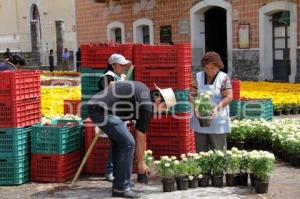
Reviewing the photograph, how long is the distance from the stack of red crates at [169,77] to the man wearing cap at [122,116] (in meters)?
1.46

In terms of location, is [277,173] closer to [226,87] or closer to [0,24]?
[226,87]

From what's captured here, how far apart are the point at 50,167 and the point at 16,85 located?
1.20 meters

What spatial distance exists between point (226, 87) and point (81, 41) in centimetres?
2897

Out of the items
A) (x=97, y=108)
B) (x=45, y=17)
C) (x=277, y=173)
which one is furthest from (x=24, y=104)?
(x=45, y=17)

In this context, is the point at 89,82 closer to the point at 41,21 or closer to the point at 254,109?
the point at 254,109

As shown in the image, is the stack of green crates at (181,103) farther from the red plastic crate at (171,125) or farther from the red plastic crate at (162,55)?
the red plastic crate at (162,55)

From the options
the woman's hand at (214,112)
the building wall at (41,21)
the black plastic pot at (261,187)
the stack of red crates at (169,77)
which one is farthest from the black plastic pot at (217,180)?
the building wall at (41,21)

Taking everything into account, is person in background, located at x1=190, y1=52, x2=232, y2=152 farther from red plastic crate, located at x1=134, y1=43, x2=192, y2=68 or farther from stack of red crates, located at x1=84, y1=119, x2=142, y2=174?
stack of red crates, located at x1=84, y1=119, x2=142, y2=174

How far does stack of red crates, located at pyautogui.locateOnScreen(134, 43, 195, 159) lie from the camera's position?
8422mm

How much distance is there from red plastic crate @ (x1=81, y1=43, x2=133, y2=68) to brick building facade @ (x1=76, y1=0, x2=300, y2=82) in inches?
558

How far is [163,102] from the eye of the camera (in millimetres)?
7188

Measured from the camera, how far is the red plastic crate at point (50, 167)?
791 centimetres

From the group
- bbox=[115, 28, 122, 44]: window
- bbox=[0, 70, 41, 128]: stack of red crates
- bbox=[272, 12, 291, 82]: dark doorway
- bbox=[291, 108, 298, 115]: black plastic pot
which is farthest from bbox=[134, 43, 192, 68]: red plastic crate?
bbox=[115, 28, 122, 44]: window

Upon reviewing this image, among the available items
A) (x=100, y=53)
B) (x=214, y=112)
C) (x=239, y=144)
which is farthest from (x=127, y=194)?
(x=239, y=144)
